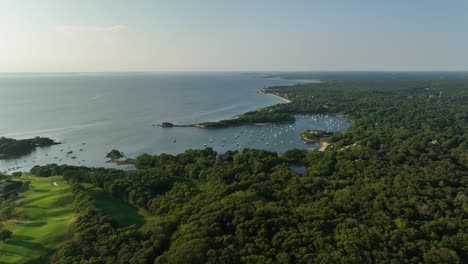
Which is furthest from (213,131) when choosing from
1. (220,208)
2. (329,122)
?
(220,208)

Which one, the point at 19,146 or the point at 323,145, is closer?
the point at 19,146

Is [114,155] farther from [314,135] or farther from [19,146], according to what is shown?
[314,135]

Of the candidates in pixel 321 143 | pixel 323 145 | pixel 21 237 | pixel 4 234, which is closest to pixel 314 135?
pixel 321 143

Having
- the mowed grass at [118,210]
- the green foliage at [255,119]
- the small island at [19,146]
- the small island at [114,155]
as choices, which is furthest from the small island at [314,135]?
the small island at [19,146]

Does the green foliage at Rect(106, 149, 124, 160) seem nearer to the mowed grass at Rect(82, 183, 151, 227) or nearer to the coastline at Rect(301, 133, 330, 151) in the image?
the mowed grass at Rect(82, 183, 151, 227)

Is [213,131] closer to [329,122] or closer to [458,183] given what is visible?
[329,122]

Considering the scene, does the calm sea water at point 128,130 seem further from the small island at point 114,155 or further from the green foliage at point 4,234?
the green foliage at point 4,234
